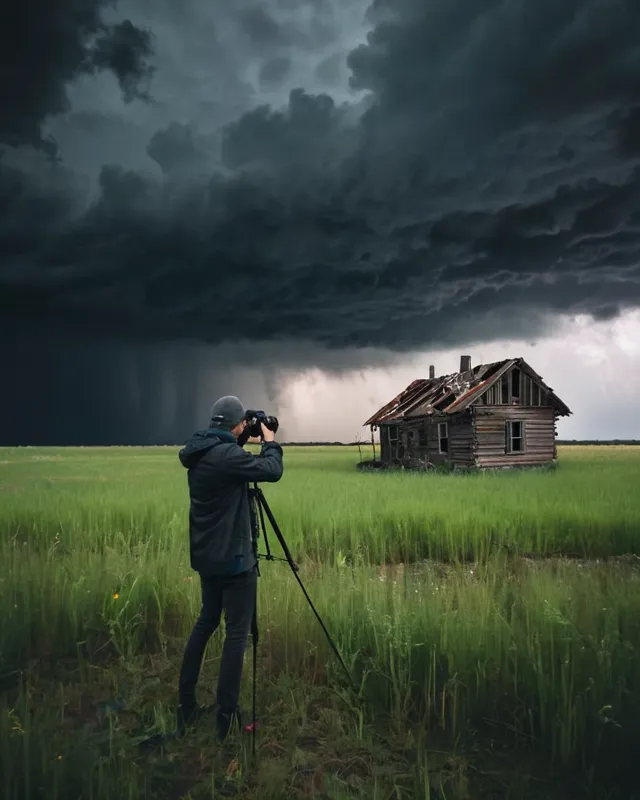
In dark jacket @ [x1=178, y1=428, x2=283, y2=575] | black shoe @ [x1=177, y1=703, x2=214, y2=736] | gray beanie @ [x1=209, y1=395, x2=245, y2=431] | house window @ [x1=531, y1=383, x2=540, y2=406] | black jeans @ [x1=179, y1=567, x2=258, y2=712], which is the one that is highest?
house window @ [x1=531, y1=383, x2=540, y2=406]

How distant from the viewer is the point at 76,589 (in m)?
6.07

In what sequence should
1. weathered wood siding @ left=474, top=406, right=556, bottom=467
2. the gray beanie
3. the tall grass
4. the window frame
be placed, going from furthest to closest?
the window frame
weathered wood siding @ left=474, top=406, right=556, bottom=467
the tall grass
the gray beanie

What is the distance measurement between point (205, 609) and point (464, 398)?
90.8ft

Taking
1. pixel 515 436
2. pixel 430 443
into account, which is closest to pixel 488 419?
pixel 515 436

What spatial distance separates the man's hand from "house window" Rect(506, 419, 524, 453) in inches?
1145

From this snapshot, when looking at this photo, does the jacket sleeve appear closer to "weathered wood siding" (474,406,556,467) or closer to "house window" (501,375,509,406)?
"weathered wood siding" (474,406,556,467)

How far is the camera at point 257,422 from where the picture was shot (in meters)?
4.47

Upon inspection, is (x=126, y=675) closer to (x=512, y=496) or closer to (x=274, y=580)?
A: (x=274, y=580)

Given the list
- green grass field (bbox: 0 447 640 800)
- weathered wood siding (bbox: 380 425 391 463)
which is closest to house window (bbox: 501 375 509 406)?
weathered wood siding (bbox: 380 425 391 463)

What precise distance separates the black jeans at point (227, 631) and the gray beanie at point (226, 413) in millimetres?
1136

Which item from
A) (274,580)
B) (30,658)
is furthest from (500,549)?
(30,658)

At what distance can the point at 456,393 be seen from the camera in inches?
1300

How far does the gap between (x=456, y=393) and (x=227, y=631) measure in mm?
30548

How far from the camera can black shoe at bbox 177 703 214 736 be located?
3979mm
